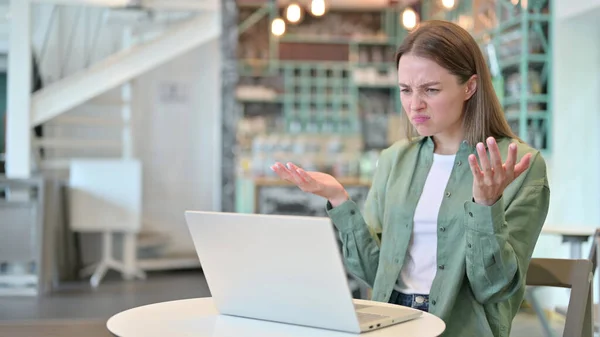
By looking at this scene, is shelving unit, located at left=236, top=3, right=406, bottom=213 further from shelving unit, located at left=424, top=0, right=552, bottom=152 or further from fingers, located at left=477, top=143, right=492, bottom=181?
fingers, located at left=477, top=143, right=492, bottom=181

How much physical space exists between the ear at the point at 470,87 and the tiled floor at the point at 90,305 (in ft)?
5.38

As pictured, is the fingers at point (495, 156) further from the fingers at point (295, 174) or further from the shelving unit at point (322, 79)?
the shelving unit at point (322, 79)

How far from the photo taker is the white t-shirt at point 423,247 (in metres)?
2.05

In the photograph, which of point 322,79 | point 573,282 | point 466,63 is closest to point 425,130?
point 466,63

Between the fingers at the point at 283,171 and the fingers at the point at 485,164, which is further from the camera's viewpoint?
the fingers at the point at 283,171

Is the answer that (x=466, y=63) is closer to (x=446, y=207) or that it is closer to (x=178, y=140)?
(x=446, y=207)

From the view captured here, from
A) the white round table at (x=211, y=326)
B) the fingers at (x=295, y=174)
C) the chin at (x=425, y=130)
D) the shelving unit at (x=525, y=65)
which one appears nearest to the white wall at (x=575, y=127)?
the shelving unit at (x=525, y=65)

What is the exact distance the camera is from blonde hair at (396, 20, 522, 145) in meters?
2.02

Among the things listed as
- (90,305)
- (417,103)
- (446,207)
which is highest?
(417,103)

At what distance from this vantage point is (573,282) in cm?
207

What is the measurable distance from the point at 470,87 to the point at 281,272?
80cm

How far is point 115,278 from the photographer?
27.1 ft

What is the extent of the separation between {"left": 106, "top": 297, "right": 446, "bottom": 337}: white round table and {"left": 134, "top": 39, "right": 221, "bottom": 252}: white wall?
7.81 meters

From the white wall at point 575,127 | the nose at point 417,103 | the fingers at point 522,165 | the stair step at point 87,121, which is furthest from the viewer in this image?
the stair step at point 87,121
